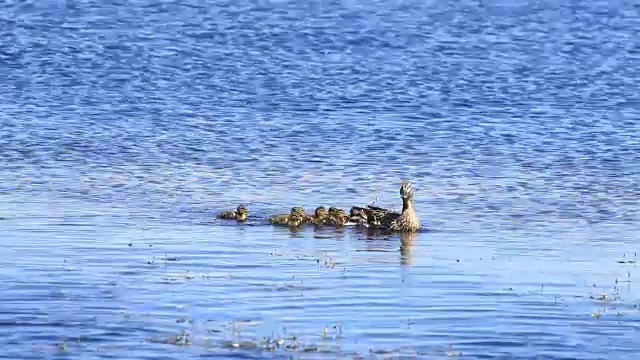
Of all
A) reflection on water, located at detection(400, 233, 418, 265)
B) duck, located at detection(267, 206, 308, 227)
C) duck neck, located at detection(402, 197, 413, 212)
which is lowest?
reflection on water, located at detection(400, 233, 418, 265)

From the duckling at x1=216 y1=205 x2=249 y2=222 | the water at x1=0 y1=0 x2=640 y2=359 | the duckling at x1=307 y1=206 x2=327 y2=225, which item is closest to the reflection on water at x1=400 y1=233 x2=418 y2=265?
the water at x1=0 y1=0 x2=640 y2=359

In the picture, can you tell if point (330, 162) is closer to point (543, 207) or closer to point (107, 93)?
point (543, 207)

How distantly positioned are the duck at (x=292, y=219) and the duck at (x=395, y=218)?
0.87m

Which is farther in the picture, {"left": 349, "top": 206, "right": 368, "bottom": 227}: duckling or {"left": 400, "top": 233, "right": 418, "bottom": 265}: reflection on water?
{"left": 349, "top": 206, "right": 368, "bottom": 227}: duckling

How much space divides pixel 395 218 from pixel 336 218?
817 mm

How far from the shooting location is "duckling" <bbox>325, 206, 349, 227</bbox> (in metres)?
22.2

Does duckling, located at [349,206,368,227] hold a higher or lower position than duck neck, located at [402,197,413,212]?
lower

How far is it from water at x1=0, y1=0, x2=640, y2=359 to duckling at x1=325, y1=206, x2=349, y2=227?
0.27 metres

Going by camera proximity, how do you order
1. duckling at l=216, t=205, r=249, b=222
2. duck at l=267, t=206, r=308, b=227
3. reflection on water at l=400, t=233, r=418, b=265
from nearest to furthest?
1. reflection on water at l=400, t=233, r=418, b=265
2. duck at l=267, t=206, r=308, b=227
3. duckling at l=216, t=205, r=249, b=222

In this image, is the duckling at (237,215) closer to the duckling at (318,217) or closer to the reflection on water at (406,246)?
the duckling at (318,217)

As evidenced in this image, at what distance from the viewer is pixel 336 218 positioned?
22188 millimetres

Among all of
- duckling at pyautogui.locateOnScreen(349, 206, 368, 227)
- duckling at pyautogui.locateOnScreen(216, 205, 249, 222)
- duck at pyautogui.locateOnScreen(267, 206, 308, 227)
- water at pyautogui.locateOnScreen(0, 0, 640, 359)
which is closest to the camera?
water at pyautogui.locateOnScreen(0, 0, 640, 359)

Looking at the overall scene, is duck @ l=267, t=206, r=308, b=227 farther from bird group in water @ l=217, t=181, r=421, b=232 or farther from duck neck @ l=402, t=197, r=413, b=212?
duck neck @ l=402, t=197, r=413, b=212

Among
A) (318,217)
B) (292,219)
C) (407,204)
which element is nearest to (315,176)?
(407,204)
